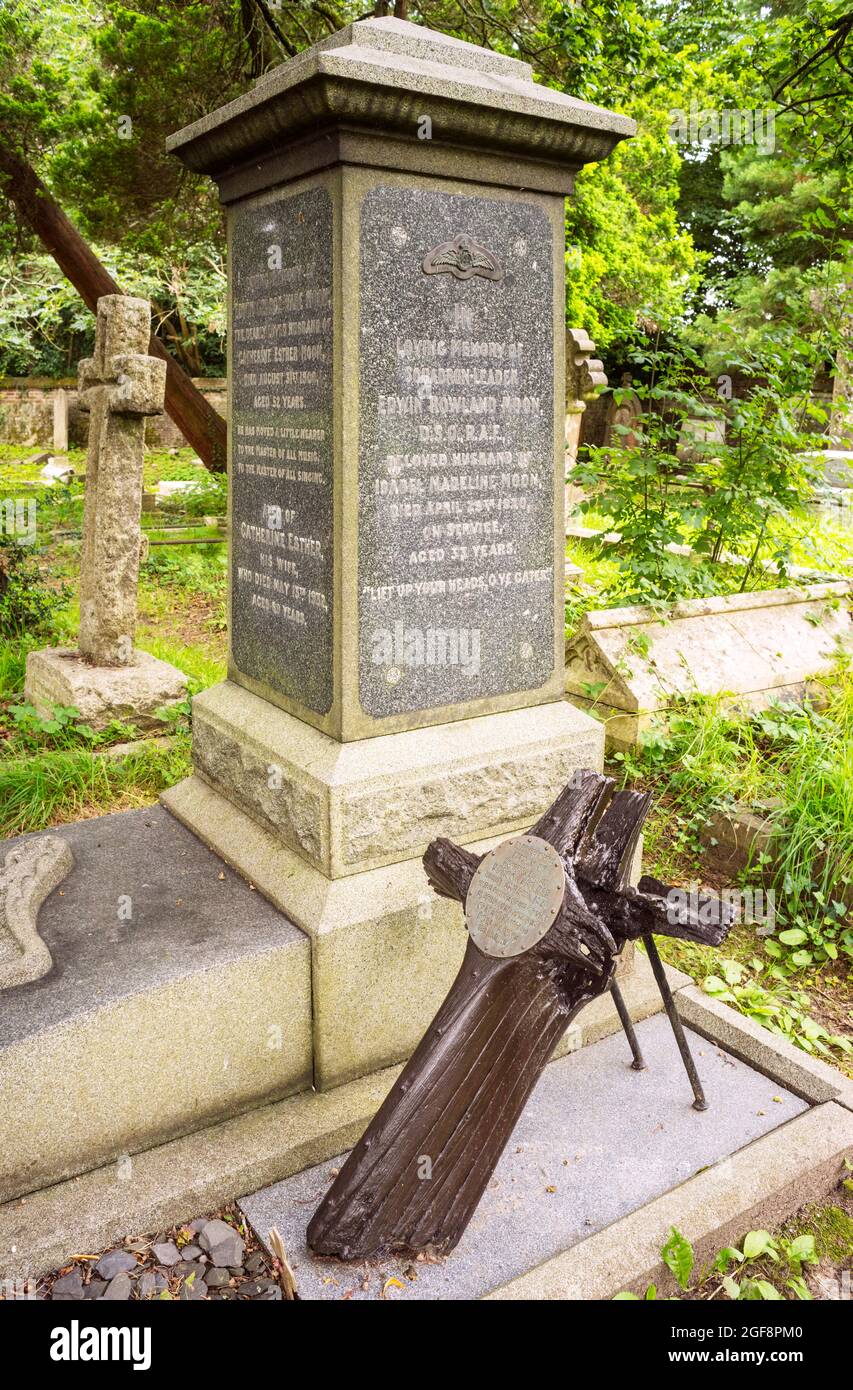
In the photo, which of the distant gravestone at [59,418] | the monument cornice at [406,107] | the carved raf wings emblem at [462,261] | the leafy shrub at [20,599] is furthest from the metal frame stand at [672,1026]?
the distant gravestone at [59,418]

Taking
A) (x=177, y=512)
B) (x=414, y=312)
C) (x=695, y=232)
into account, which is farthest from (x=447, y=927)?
(x=695, y=232)

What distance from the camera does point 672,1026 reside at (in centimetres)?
284

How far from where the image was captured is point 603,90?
7.67 metres

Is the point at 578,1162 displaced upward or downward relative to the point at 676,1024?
downward

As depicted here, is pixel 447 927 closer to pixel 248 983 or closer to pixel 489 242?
pixel 248 983

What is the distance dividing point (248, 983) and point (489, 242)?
2.12m

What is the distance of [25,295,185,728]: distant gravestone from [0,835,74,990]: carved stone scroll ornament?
2566 millimetres

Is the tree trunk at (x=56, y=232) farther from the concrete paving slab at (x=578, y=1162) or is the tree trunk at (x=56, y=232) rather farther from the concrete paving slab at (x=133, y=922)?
the concrete paving slab at (x=578, y=1162)

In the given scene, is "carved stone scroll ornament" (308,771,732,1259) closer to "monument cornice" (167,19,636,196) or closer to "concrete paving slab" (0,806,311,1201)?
"concrete paving slab" (0,806,311,1201)

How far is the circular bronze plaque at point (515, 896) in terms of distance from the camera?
2371 mm

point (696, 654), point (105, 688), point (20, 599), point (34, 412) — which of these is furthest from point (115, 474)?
point (34, 412)

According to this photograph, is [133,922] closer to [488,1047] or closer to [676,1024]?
[488,1047]

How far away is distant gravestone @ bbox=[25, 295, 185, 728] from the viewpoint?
5.78 meters

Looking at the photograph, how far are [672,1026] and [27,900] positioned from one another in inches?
70.7
